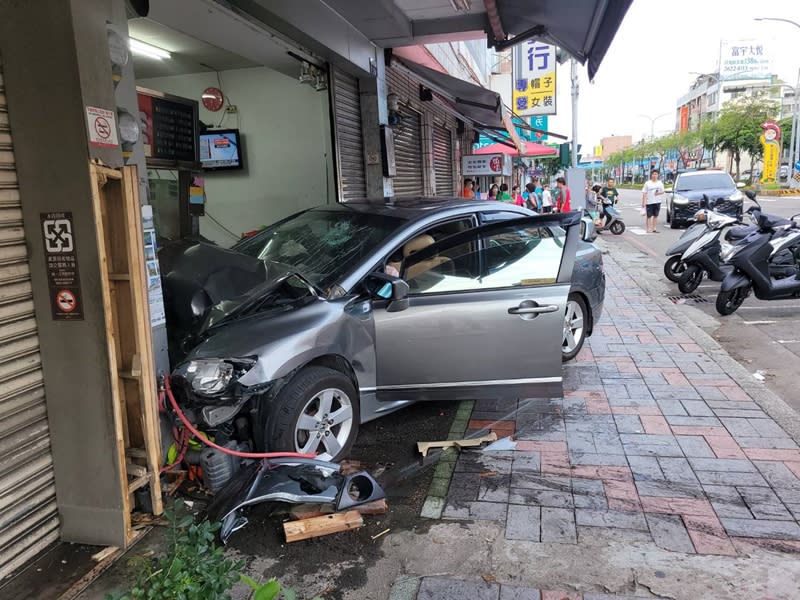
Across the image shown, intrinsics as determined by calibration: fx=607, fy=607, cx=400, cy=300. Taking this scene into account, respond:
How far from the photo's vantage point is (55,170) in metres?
2.81

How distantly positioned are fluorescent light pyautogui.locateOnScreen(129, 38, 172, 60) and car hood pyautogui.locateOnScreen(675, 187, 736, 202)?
14.9 m

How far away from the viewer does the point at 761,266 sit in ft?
24.7

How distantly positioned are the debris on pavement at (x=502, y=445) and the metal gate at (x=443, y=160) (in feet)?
34.0

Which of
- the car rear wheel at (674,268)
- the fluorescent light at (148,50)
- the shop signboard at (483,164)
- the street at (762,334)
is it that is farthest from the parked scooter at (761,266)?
the shop signboard at (483,164)

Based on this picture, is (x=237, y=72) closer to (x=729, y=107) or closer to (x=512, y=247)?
(x=512, y=247)

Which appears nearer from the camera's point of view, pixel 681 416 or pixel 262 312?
pixel 262 312

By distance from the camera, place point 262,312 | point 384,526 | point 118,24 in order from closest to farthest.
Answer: point 384,526 → point 118,24 → point 262,312

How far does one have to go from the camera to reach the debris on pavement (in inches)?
160

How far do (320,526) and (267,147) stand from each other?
6805 millimetres

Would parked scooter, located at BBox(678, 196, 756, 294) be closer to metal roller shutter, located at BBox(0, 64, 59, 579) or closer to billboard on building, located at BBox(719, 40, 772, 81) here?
metal roller shutter, located at BBox(0, 64, 59, 579)

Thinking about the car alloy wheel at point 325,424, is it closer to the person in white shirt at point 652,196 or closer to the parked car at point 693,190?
the person in white shirt at point 652,196

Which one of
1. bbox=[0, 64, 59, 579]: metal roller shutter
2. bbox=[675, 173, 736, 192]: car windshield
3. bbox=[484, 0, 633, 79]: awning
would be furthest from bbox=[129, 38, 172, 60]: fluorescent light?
bbox=[675, 173, 736, 192]: car windshield

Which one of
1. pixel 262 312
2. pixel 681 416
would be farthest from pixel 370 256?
pixel 681 416

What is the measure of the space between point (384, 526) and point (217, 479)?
3.15 ft
